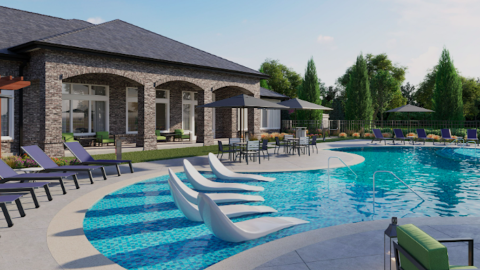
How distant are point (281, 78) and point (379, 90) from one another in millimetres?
15644

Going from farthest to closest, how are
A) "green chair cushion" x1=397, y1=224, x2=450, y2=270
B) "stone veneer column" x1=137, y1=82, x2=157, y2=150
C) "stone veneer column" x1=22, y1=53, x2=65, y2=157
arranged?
"stone veneer column" x1=137, y1=82, x2=157, y2=150
"stone veneer column" x1=22, y1=53, x2=65, y2=157
"green chair cushion" x1=397, y1=224, x2=450, y2=270

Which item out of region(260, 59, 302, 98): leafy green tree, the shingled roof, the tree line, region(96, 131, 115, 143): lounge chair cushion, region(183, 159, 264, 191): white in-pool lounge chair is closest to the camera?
region(183, 159, 264, 191): white in-pool lounge chair

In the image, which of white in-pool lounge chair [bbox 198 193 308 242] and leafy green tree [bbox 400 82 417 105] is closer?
white in-pool lounge chair [bbox 198 193 308 242]

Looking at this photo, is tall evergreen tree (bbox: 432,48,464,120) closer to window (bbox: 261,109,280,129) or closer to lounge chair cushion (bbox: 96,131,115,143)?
window (bbox: 261,109,280,129)

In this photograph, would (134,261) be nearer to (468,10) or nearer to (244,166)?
(244,166)

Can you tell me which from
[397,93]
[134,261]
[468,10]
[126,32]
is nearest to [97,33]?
[126,32]

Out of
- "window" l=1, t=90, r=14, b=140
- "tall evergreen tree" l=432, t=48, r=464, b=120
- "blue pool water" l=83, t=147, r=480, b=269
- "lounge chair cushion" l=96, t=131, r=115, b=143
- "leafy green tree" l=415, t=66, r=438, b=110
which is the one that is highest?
"leafy green tree" l=415, t=66, r=438, b=110

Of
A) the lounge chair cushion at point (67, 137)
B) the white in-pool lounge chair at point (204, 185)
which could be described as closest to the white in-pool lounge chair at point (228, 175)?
the white in-pool lounge chair at point (204, 185)

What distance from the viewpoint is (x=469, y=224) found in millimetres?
5691

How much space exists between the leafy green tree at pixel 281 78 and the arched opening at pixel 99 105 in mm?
37295

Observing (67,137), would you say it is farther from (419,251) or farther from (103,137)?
(419,251)

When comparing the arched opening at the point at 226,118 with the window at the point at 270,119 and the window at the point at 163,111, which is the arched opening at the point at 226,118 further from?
the window at the point at 163,111

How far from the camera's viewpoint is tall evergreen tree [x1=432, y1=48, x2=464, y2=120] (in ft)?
93.0

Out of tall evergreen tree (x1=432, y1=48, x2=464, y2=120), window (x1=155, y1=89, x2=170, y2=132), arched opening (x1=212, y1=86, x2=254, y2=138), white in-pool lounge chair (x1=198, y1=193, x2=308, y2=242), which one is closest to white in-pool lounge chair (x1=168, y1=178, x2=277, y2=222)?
white in-pool lounge chair (x1=198, y1=193, x2=308, y2=242)
